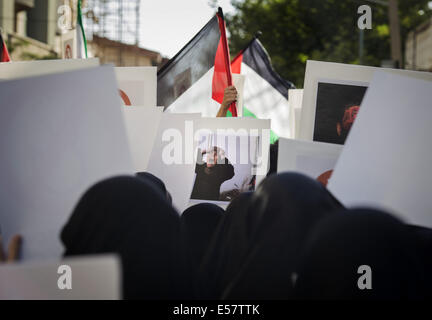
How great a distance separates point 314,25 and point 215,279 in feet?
66.8

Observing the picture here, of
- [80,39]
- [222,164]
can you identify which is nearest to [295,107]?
[222,164]

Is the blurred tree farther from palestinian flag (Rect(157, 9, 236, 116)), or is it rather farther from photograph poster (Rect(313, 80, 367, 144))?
photograph poster (Rect(313, 80, 367, 144))

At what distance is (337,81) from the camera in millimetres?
1748

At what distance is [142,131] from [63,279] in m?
1.20

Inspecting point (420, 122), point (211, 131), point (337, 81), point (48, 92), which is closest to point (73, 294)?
point (48, 92)

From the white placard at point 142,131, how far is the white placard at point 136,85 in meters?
0.26

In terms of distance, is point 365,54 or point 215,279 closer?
point 215,279

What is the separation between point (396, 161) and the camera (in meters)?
1.06

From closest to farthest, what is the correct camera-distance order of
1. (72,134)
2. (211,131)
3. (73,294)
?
(73,294)
(72,134)
(211,131)

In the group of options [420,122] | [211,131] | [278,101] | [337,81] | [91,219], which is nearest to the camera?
[91,219]

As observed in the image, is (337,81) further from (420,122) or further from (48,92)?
(48,92)

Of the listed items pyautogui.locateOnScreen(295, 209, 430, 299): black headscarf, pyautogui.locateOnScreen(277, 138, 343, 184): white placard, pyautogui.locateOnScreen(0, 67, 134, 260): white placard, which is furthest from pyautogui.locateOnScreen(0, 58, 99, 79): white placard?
pyautogui.locateOnScreen(295, 209, 430, 299): black headscarf

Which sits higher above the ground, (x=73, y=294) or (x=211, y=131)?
(x=211, y=131)

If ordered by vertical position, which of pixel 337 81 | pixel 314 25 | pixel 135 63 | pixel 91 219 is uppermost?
pixel 314 25
